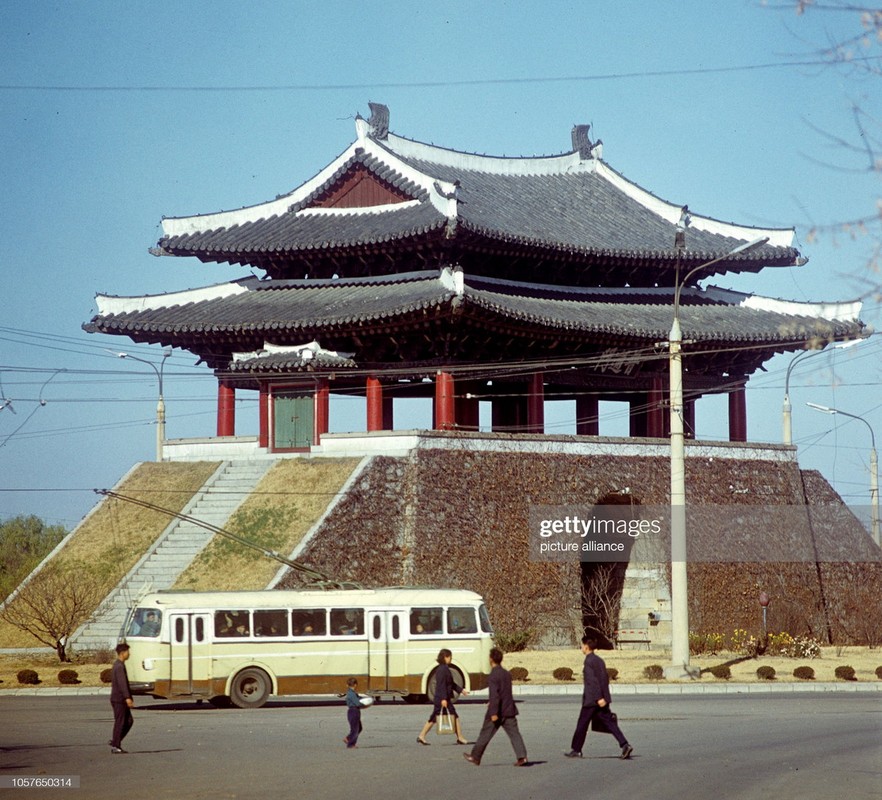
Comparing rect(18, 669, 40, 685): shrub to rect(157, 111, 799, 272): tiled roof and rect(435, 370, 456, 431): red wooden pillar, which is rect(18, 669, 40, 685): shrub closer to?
rect(435, 370, 456, 431): red wooden pillar

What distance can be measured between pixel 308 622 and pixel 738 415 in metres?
26.5

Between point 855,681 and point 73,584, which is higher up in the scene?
point 73,584

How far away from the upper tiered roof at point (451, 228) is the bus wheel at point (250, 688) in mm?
18014

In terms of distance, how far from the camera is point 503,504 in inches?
1734

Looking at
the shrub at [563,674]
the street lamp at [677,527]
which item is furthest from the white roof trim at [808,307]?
the shrub at [563,674]

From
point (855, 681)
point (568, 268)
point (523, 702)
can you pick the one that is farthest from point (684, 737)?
point (568, 268)

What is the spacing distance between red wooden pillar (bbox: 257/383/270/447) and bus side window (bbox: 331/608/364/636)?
17.7 metres

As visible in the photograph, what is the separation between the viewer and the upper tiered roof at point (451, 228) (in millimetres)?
46562

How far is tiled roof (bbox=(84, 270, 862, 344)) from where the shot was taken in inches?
1734

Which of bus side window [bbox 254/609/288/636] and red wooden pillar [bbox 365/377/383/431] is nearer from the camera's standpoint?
bus side window [bbox 254/609/288/636]

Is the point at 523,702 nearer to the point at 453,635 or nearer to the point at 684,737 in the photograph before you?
the point at 453,635

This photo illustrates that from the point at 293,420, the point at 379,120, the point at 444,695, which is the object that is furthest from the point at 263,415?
the point at 444,695

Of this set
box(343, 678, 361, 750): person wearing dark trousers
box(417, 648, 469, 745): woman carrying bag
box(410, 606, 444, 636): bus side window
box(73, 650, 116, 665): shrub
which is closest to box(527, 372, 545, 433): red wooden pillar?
box(73, 650, 116, 665): shrub

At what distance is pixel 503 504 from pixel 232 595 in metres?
15.2
